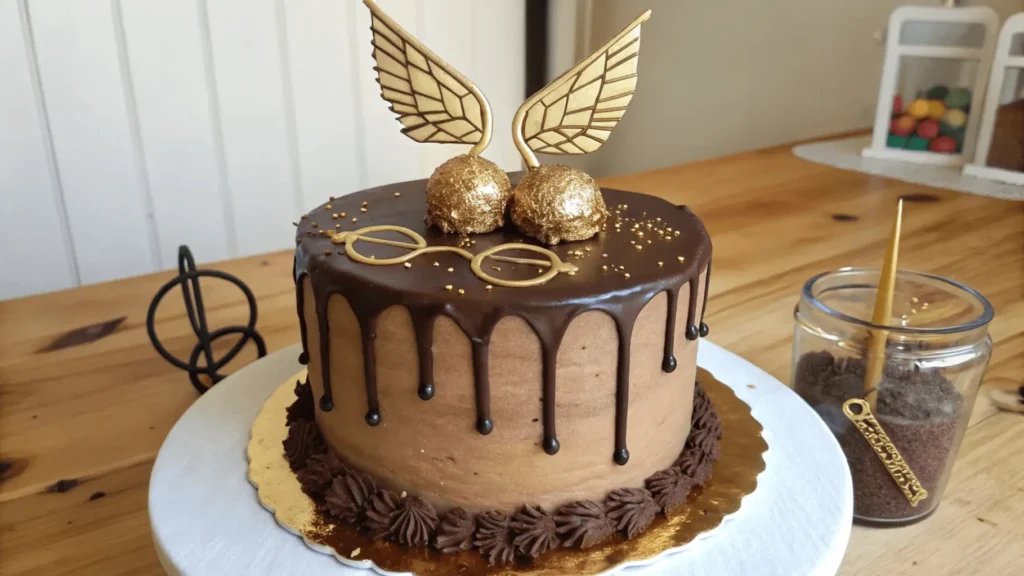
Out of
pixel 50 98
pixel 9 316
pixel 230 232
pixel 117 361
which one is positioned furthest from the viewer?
pixel 230 232

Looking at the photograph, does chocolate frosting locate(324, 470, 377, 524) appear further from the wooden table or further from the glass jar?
the glass jar

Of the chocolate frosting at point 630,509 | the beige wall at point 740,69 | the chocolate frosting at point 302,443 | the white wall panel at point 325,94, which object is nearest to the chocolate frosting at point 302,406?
the chocolate frosting at point 302,443

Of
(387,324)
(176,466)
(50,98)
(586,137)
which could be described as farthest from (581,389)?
(50,98)

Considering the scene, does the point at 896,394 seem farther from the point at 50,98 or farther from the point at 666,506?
the point at 50,98

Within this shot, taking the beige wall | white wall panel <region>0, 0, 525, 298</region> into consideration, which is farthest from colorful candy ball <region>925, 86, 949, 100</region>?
white wall panel <region>0, 0, 525, 298</region>

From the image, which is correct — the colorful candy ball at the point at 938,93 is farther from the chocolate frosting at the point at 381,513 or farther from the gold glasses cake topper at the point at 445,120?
the chocolate frosting at the point at 381,513

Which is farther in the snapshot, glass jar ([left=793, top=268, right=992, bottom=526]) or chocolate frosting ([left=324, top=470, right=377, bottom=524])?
glass jar ([left=793, top=268, right=992, bottom=526])

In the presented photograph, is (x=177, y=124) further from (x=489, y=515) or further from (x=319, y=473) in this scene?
(x=489, y=515)
